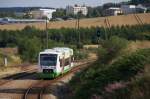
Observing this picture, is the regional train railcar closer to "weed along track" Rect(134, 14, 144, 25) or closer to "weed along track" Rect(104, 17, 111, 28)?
"weed along track" Rect(134, 14, 144, 25)

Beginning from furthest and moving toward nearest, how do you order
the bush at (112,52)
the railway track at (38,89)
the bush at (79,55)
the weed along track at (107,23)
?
1. the weed along track at (107,23)
2. the bush at (79,55)
3. the bush at (112,52)
4. the railway track at (38,89)

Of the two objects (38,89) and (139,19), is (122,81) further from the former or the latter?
(139,19)

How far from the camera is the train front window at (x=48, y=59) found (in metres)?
46.6

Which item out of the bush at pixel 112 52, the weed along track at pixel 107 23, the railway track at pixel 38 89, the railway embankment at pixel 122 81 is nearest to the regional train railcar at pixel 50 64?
the railway track at pixel 38 89

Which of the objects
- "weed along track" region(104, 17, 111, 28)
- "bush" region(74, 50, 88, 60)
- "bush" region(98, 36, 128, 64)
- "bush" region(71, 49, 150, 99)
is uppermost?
"bush" region(71, 49, 150, 99)

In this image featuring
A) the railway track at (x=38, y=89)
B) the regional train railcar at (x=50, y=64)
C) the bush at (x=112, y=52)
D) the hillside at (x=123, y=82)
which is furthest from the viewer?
the regional train railcar at (x=50, y=64)

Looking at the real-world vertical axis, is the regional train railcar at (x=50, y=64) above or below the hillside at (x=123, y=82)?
below

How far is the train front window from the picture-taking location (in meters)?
46.6

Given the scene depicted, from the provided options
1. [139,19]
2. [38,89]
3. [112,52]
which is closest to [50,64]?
[112,52]

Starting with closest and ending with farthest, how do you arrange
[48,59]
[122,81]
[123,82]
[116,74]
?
[123,82]
[122,81]
[116,74]
[48,59]

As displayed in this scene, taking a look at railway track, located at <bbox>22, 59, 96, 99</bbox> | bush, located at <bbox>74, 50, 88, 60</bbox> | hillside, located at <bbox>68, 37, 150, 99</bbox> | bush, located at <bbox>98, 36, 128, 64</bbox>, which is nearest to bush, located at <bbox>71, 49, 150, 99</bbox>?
hillside, located at <bbox>68, 37, 150, 99</bbox>

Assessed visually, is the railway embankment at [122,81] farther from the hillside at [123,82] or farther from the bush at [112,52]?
the bush at [112,52]

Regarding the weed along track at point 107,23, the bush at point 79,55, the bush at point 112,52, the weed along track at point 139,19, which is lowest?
the weed along track at point 107,23

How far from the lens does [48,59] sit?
4681 centimetres
